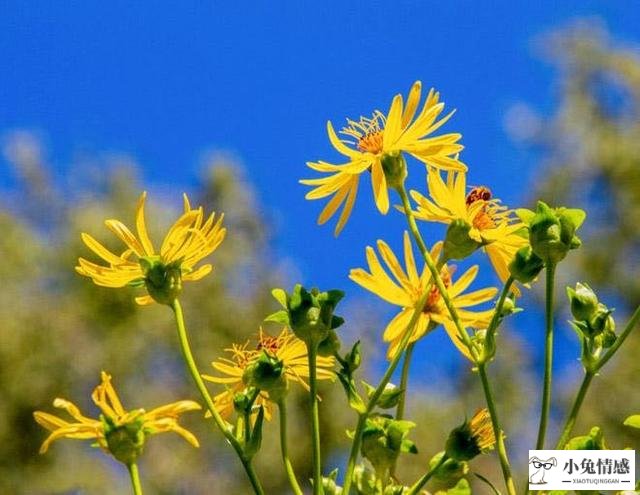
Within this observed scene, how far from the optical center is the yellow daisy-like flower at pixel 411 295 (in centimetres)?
74

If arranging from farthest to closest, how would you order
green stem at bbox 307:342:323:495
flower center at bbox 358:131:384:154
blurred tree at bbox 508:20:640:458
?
blurred tree at bbox 508:20:640:458 → flower center at bbox 358:131:384:154 → green stem at bbox 307:342:323:495

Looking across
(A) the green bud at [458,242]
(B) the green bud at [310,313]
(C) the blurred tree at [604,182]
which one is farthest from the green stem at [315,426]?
(C) the blurred tree at [604,182]

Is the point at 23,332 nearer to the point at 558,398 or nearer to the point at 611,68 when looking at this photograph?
the point at 558,398

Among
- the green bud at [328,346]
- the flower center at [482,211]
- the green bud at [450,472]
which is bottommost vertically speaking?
the green bud at [450,472]

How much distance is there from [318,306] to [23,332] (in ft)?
29.2

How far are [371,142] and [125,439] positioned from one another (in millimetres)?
304

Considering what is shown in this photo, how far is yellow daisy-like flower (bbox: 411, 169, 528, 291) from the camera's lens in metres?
0.72

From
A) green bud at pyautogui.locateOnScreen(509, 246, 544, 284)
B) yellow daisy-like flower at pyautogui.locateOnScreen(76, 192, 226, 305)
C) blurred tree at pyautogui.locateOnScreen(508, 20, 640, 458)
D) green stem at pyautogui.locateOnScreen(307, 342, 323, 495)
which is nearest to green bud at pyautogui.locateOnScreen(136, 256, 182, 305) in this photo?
yellow daisy-like flower at pyautogui.locateOnScreen(76, 192, 226, 305)

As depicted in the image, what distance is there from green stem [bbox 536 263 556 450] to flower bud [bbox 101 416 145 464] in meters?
0.21

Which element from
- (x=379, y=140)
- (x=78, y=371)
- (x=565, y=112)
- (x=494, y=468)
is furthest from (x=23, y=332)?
(x=379, y=140)

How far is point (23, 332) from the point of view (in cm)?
920

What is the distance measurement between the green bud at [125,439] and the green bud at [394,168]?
0.23 meters

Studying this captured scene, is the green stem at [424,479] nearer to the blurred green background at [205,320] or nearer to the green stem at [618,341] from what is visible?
the green stem at [618,341]

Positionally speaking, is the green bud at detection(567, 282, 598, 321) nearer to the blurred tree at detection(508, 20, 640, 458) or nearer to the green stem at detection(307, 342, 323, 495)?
the green stem at detection(307, 342, 323, 495)
